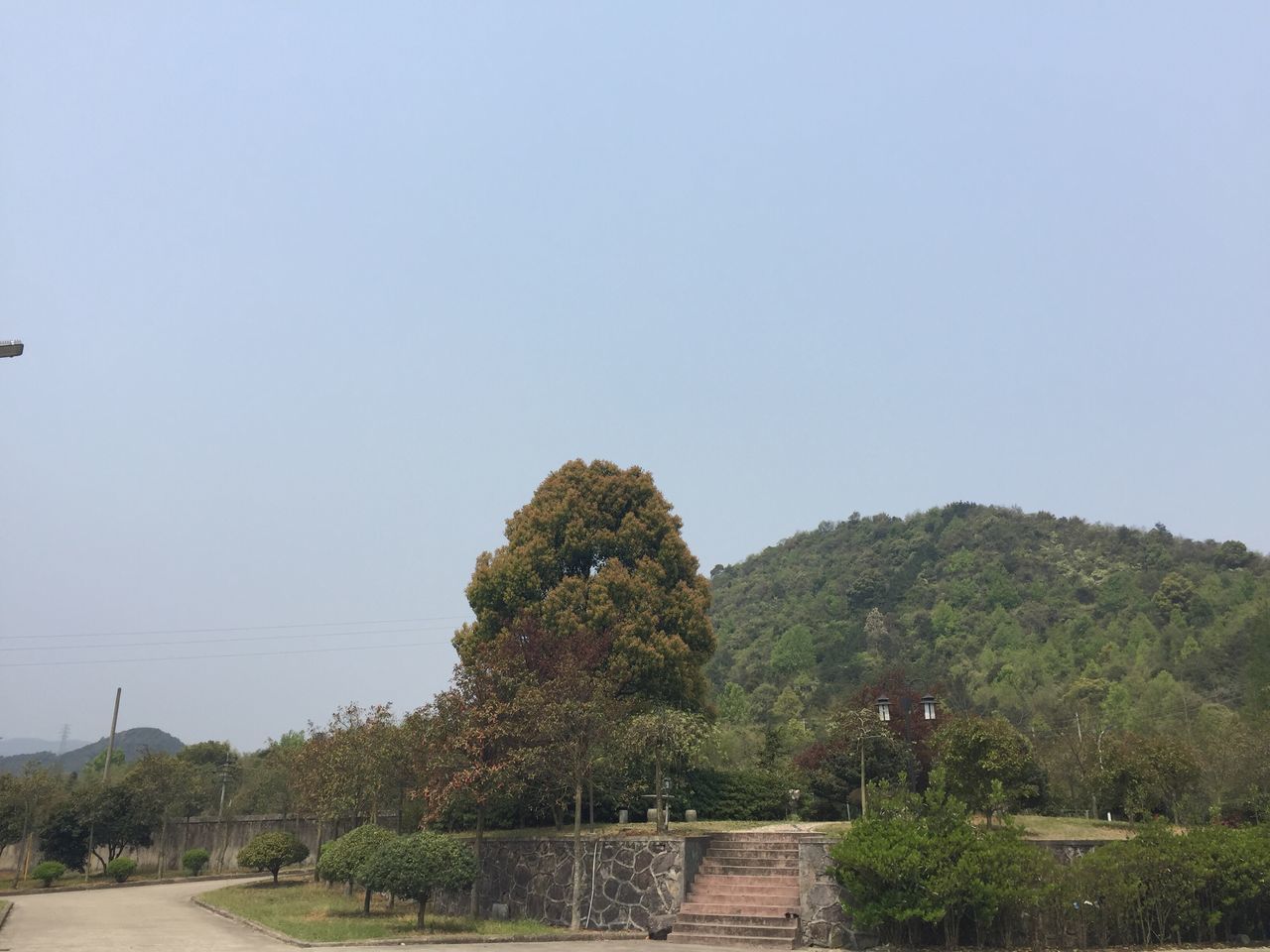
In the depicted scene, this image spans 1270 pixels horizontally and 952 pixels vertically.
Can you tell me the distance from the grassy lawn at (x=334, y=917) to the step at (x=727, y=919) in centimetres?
256

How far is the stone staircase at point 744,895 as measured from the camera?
1627 cm

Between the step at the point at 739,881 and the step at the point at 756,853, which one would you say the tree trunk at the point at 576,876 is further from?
the step at the point at 756,853

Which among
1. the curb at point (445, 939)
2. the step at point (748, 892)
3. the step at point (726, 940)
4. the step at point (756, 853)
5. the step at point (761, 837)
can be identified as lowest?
the curb at point (445, 939)

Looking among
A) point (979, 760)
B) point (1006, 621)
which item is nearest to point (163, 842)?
point (979, 760)

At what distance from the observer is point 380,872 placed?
58.0 ft

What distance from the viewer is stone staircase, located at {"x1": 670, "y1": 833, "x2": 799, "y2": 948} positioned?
16266 millimetres

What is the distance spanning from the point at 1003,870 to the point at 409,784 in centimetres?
1589

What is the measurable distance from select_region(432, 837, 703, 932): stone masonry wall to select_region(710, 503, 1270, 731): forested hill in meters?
36.6

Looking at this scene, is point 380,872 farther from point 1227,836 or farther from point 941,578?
point 941,578

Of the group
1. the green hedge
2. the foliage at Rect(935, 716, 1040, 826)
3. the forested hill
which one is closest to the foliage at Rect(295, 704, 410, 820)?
the green hedge

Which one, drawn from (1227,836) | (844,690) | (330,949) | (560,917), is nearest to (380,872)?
(330,949)

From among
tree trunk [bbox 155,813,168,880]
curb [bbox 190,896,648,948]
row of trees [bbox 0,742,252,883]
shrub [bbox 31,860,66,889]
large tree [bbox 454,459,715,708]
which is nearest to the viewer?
curb [bbox 190,896,648,948]

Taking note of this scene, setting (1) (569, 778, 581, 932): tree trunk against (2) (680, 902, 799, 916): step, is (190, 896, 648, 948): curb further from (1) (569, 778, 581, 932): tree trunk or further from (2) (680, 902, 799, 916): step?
(2) (680, 902, 799, 916): step

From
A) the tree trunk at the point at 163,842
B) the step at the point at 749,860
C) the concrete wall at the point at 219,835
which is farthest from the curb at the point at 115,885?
the step at the point at 749,860
